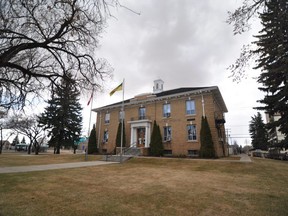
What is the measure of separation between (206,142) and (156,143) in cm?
603

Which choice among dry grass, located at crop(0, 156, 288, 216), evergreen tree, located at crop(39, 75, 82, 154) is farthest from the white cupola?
dry grass, located at crop(0, 156, 288, 216)

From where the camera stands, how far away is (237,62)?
17.9ft

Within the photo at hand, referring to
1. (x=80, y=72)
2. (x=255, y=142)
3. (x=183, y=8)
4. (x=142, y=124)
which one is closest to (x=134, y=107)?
(x=142, y=124)

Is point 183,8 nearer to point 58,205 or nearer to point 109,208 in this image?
point 109,208

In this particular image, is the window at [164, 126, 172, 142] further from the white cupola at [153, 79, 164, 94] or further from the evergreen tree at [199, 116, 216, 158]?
the white cupola at [153, 79, 164, 94]

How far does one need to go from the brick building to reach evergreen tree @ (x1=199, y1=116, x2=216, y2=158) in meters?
0.86

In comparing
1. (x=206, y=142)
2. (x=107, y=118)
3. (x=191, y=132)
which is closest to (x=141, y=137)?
(x=191, y=132)

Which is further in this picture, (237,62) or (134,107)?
(134,107)

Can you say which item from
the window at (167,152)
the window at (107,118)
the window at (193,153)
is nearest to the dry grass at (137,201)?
the window at (193,153)

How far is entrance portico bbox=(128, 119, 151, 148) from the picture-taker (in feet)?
77.2

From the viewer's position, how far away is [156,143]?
2180cm

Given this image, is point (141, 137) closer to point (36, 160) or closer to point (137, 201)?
point (36, 160)

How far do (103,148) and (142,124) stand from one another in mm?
8767

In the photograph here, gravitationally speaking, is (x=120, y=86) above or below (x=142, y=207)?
above
